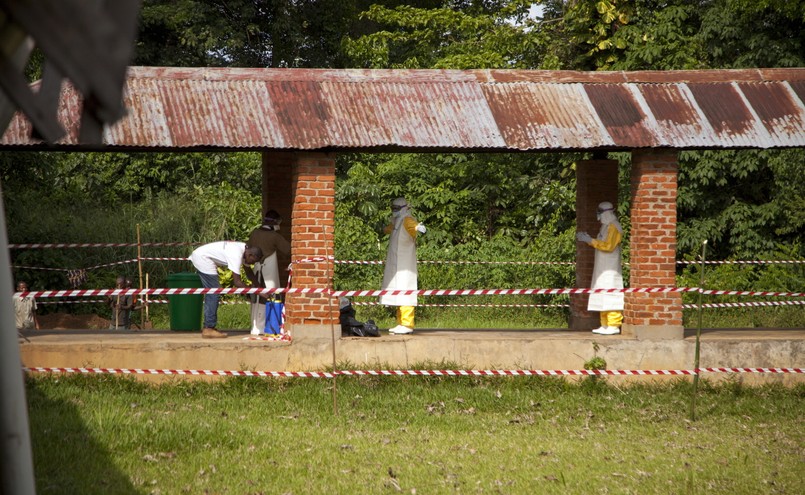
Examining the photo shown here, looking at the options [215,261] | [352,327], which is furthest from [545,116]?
[215,261]

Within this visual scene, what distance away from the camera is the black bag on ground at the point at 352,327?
487 inches

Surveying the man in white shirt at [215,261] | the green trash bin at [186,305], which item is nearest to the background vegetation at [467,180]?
the green trash bin at [186,305]

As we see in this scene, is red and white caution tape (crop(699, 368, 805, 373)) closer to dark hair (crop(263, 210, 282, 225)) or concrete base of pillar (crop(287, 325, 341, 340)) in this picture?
concrete base of pillar (crop(287, 325, 341, 340))

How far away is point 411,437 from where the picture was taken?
9.18 metres

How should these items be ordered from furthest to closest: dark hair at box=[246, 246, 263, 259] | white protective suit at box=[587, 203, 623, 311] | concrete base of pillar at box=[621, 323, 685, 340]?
white protective suit at box=[587, 203, 623, 311] → concrete base of pillar at box=[621, 323, 685, 340] → dark hair at box=[246, 246, 263, 259]

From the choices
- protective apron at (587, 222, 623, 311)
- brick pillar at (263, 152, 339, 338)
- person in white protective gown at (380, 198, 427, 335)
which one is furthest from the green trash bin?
protective apron at (587, 222, 623, 311)

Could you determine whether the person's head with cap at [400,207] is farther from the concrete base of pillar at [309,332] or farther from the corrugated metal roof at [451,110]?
the concrete base of pillar at [309,332]

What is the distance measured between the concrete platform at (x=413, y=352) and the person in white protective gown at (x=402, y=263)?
0.86 feet

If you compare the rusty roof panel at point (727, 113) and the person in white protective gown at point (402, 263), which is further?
the person in white protective gown at point (402, 263)

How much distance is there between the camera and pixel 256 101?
12.1m

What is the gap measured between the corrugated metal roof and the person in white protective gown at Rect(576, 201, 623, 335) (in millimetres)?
1427

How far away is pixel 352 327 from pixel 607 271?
11.1 ft

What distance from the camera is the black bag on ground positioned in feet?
40.6

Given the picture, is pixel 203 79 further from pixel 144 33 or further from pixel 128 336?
pixel 144 33
